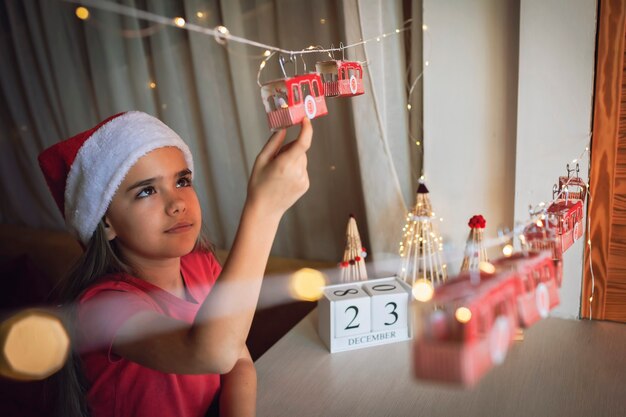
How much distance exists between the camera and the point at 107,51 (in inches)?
66.4

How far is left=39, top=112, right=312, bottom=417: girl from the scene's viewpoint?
0.65 m

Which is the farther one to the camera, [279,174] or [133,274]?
[133,274]

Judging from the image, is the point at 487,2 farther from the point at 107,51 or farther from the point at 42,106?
the point at 42,106

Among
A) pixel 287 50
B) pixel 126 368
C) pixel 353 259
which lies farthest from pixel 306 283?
pixel 126 368

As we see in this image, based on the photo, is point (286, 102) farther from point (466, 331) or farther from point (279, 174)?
point (466, 331)

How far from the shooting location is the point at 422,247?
1091 mm

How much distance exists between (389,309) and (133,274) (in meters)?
0.48

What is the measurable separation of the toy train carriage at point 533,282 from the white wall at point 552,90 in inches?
17.6

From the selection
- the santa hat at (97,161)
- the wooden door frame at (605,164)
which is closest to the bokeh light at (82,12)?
the santa hat at (97,161)

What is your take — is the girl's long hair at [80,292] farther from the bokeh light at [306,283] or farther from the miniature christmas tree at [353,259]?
the bokeh light at [306,283]

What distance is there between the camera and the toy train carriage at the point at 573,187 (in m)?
0.81

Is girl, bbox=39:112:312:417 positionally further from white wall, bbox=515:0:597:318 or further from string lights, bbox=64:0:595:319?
white wall, bbox=515:0:597:318

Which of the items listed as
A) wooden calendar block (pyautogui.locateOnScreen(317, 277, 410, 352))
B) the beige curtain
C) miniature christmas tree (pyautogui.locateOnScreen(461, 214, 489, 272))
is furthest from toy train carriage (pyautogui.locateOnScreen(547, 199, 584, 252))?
the beige curtain

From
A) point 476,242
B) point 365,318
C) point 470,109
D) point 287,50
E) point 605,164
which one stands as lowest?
point 365,318
